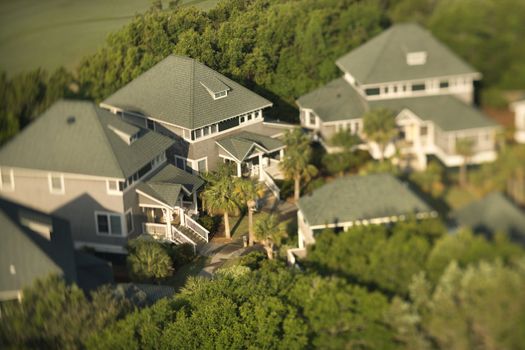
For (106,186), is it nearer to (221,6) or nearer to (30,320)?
(30,320)

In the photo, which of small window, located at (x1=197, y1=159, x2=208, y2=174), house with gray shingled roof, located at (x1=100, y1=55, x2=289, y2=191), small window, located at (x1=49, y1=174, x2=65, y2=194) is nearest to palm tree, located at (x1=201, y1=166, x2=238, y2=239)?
small window, located at (x1=197, y1=159, x2=208, y2=174)

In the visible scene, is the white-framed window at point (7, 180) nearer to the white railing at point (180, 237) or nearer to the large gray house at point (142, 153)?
the large gray house at point (142, 153)

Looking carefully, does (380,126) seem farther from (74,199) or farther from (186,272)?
(186,272)

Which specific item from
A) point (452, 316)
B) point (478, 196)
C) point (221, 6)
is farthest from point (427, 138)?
point (221, 6)

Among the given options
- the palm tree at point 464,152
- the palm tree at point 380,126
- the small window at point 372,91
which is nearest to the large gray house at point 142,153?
the small window at point 372,91

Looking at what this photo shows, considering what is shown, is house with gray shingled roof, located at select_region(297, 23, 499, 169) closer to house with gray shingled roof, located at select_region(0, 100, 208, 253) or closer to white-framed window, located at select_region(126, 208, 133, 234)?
house with gray shingled roof, located at select_region(0, 100, 208, 253)

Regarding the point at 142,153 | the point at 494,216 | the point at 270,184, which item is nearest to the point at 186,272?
the point at 142,153
